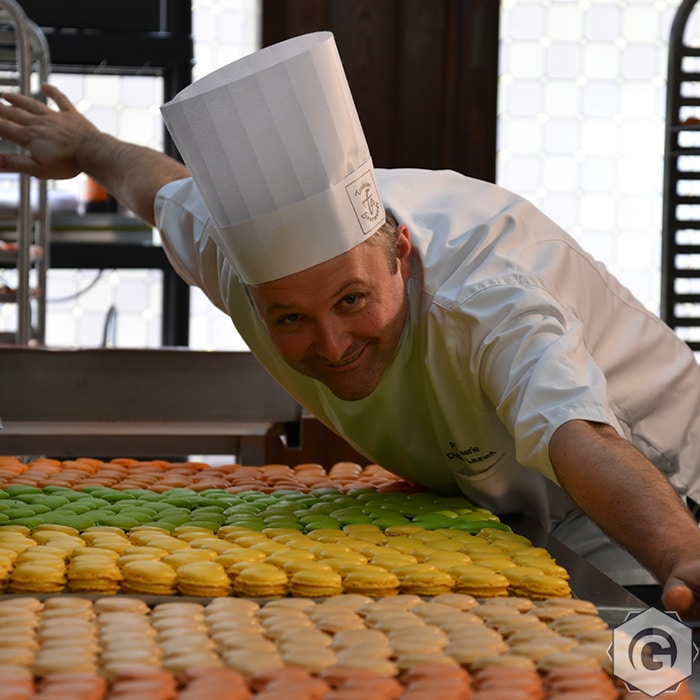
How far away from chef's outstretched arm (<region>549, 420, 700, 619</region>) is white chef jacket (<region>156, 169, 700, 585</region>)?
4cm

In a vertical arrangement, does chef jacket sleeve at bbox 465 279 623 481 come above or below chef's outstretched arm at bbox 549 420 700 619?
above

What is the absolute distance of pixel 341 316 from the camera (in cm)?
160

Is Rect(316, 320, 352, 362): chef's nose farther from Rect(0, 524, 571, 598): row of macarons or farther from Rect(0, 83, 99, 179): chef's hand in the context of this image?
Rect(0, 83, 99, 179): chef's hand

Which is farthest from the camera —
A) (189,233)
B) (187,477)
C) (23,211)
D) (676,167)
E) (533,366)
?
(676,167)

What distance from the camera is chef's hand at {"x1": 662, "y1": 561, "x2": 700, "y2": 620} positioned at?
110 cm

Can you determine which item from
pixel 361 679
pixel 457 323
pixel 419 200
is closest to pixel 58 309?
pixel 419 200

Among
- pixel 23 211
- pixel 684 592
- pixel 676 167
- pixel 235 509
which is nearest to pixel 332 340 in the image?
pixel 235 509

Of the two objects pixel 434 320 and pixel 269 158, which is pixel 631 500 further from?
pixel 269 158

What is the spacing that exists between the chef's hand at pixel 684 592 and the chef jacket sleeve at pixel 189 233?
1.15m

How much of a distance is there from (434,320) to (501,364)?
0.17 metres

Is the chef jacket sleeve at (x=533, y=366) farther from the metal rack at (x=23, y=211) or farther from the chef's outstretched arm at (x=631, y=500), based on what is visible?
the metal rack at (x=23, y=211)

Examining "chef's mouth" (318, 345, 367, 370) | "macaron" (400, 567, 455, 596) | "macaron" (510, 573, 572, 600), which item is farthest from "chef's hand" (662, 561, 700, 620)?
"chef's mouth" (318, 345, 367, 370)

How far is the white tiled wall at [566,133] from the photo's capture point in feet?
15.4

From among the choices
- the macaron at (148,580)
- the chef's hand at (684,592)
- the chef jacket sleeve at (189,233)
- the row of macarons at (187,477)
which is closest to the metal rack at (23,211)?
the chef jacket sleeve at (189,233)
